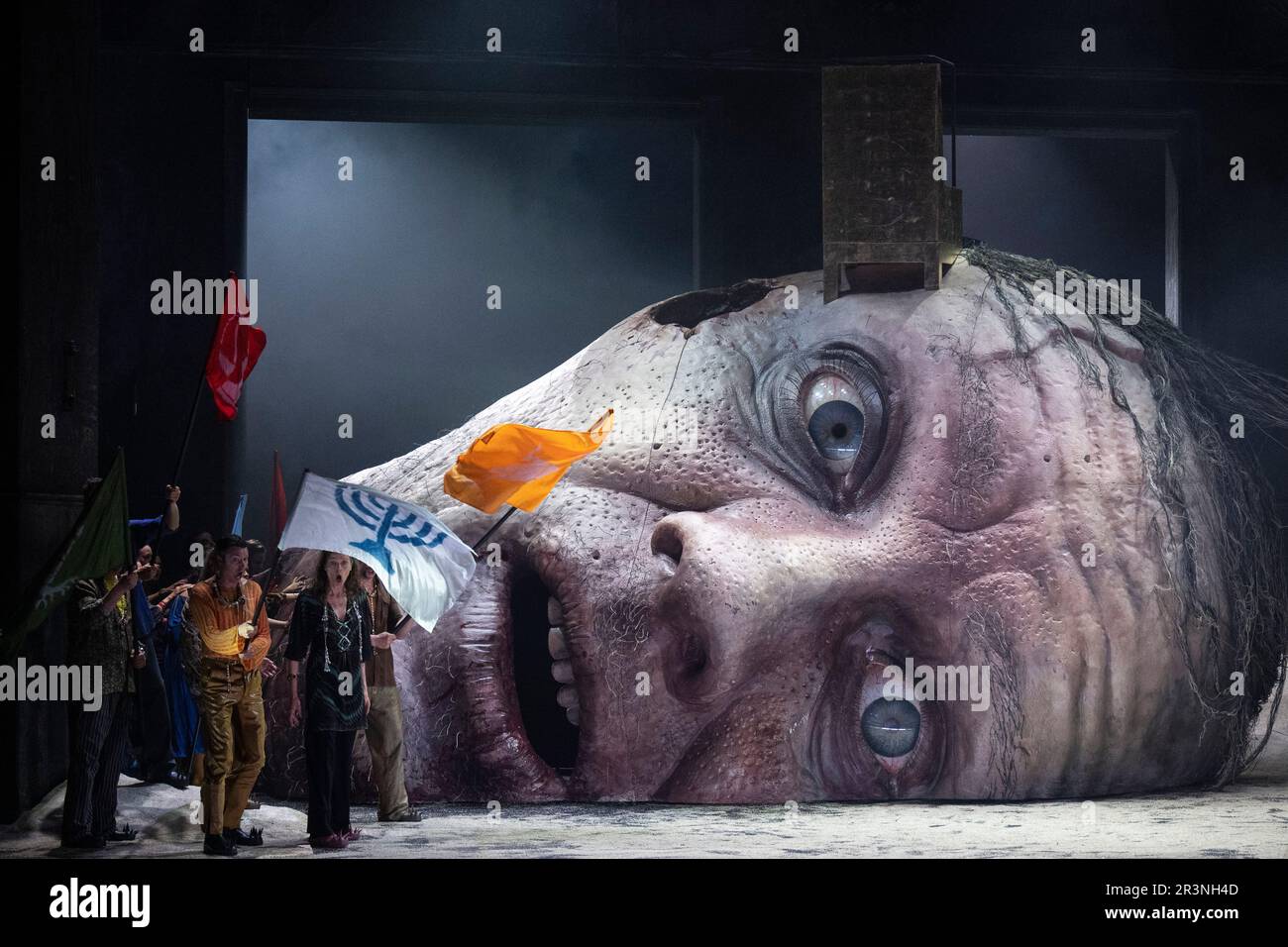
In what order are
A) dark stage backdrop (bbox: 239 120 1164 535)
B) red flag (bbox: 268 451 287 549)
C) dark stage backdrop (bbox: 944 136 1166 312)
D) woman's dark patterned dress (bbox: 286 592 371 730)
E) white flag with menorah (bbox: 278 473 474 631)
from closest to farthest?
1. woman's dark patterned dress (bbox: 286 592 371 730)
2. white flag with menorah (bbox: 278 473 474 631)
3. red flag (bbox: 268 451 287 549)
4. dark stage backdrop (bbox: 944 136 1166 312)
5. dark stage backdrop (bbox: 239 120 1164 535)

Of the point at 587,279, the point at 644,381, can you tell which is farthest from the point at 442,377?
the point at 644,381

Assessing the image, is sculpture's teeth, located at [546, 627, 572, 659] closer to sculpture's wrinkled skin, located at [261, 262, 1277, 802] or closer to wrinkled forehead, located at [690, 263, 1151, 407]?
sculpture's wrinkled skin, located at [261, 262, 1277, 802]

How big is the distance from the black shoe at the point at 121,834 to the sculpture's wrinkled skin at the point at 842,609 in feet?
3.29

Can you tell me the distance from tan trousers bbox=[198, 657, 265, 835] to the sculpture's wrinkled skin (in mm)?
1100

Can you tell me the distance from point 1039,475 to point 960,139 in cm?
507

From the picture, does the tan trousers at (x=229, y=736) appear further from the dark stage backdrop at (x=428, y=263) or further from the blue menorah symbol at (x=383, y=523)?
the dark stage backdrop at (x=428, y=263)

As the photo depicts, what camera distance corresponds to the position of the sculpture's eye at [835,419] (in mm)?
7406

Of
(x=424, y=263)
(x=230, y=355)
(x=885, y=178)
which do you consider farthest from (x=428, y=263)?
(x=885, y=178)

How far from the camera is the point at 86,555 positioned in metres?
6.19

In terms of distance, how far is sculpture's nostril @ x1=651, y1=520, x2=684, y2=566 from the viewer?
6918mm

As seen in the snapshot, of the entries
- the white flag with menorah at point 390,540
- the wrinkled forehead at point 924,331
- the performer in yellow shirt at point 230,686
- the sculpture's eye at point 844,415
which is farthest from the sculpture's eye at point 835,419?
the performer in yellow shirt at point 230,686

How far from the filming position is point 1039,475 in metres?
7.07

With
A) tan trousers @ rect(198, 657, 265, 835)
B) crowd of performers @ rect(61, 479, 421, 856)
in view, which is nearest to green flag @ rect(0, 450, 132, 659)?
crowd of performers @ rect(61, 479, 421, 856)

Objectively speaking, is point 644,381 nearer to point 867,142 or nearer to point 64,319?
point 867,142
